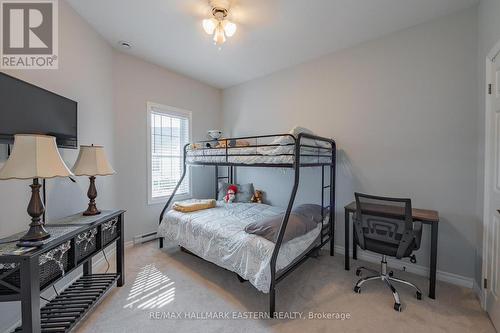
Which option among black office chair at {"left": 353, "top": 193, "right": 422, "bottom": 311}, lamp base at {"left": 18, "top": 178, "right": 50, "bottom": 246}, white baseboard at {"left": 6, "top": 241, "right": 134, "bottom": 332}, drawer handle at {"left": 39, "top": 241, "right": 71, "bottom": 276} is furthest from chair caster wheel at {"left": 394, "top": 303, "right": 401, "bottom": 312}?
white baseboard at {"left": 6, "top": 241, "right": 134, "bottom": 332}

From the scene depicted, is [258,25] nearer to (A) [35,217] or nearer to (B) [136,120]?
(B) [136,120]

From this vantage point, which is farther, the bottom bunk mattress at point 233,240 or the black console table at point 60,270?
the bottom bunk mattress at point 233,240

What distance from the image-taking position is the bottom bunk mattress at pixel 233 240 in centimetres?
185

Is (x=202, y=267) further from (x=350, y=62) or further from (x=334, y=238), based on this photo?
(x=350, y=62)

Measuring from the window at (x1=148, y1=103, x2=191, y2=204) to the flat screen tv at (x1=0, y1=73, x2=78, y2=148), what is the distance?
1343mm

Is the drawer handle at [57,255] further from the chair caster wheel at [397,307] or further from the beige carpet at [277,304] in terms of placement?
the chair caster wheel at [397,307]

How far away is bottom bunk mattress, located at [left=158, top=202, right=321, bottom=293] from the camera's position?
1.85m

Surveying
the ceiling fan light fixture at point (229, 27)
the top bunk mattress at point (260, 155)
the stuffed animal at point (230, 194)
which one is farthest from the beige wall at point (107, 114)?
the ceiling fan light fixture at point (229, 27)

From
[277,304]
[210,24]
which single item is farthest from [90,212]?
[210,24]

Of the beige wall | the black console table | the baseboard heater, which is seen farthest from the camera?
the baseboard heater

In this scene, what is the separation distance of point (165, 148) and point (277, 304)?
9.49 feet

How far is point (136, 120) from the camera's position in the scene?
318 centimetres

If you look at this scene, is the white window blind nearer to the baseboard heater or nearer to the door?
the baseboard heater

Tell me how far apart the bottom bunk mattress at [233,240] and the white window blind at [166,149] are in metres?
0.85
